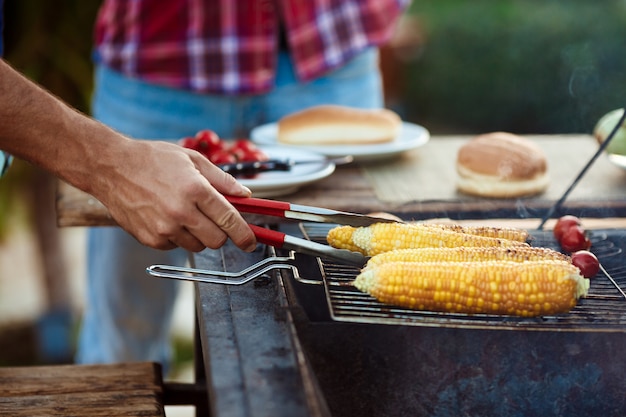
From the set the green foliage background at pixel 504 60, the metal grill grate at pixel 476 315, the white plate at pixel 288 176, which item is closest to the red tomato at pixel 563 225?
the metal grill grate at pixel 476 315

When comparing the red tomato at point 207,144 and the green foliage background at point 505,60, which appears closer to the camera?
the red tomato at point 207,144

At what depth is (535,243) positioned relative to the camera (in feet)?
7.59

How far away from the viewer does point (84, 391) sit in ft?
7.18

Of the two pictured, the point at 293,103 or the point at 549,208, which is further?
the point at 293,103

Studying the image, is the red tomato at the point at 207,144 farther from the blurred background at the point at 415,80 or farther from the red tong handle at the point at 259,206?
the blurred background at the point at 415,80

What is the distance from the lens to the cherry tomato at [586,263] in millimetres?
2031

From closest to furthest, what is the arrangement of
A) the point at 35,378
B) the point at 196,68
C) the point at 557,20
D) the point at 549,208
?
the point at 35,378
the point at 549,208
the point at 196,68
the point at 557,20

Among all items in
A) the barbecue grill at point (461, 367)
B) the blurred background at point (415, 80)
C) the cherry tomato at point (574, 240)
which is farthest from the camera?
the blurred background at point (415, 80)

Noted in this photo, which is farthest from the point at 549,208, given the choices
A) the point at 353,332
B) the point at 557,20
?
the point at 557,20

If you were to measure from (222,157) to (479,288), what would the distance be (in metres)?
1.29

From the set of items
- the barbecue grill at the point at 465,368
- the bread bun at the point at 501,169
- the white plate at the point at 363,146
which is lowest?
the barbecue grill at the point at 465,368

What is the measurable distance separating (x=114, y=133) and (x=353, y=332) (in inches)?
31.1

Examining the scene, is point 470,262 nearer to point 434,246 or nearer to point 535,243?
point 434,246

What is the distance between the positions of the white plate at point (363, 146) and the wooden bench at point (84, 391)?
1161 mm
